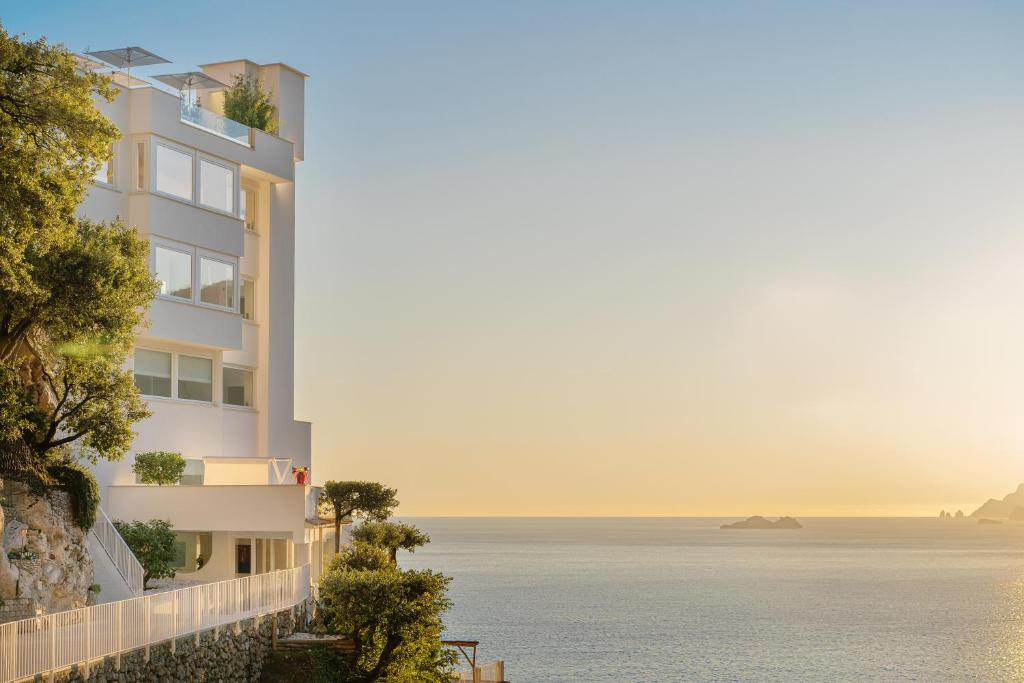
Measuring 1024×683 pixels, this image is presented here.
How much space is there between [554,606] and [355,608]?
285 feet

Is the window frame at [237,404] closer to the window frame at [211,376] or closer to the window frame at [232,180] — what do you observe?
the window frame at [211,376]

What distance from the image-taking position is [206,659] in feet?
Result: 93.2

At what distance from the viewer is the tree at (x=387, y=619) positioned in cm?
3322

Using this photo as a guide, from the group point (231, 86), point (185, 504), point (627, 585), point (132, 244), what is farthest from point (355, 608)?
point (627, 585)

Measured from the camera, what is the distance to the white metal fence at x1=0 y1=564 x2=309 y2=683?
21188mm

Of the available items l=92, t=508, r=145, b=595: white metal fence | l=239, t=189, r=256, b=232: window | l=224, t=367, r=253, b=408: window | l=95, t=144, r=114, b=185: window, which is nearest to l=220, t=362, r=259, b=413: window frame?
l=224, t=367, r=253, b=408: window

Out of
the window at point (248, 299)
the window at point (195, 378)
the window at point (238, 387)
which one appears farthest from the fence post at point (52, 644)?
the window at point (248, 299)

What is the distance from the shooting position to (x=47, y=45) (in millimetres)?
21734

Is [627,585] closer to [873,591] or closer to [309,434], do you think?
[873,591]

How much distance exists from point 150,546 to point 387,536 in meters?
12.3

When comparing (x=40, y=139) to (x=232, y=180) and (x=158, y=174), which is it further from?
(x=232, y=180)

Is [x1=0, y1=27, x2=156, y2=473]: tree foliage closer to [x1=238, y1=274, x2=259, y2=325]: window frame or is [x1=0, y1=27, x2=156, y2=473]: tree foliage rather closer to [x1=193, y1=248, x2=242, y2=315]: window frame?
[x1=193, y1=248, x2=242, y2=315]: window frame

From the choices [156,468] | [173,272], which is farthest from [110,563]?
[173,272]

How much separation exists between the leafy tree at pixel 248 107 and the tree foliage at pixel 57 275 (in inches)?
681
